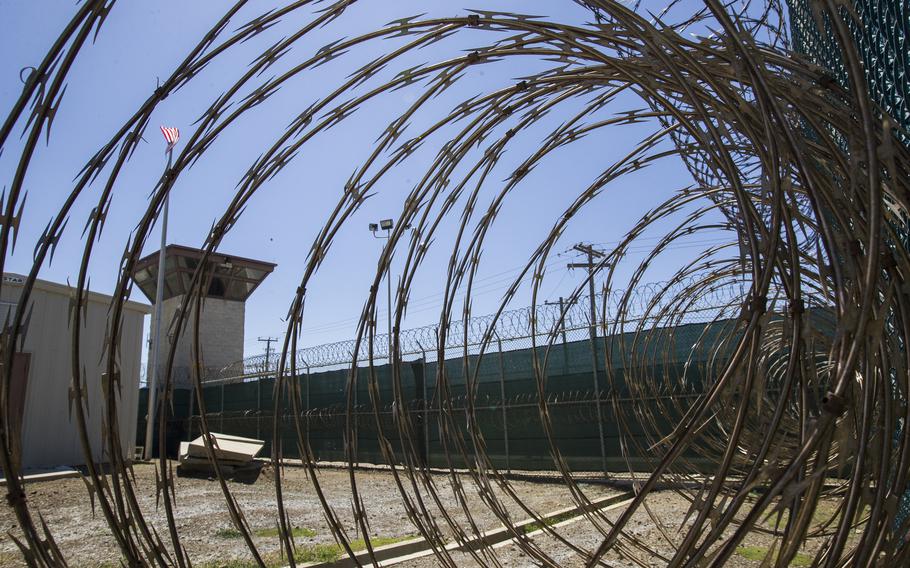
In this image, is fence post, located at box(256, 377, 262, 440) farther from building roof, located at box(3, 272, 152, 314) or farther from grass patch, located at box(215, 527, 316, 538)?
grass patch, located at box(215, 527, 316, 538)

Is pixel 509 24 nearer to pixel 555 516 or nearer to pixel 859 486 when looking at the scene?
pixel 859 486

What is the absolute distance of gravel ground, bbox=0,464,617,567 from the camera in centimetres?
612

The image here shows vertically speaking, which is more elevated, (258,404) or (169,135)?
(169,135)

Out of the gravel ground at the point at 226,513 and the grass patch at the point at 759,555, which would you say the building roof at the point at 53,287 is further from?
the grass patch at the point at 759,555

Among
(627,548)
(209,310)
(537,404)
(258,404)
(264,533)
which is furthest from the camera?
(209,310)

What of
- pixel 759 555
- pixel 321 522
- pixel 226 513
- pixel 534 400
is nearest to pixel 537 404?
pixel 534 400

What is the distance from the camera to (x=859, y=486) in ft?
4.57

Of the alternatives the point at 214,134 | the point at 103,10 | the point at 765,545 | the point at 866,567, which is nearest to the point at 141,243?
the point at 214,134

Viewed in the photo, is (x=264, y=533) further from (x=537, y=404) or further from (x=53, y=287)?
(x=53, y=287)

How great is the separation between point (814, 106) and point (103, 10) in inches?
101

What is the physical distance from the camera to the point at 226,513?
805cm

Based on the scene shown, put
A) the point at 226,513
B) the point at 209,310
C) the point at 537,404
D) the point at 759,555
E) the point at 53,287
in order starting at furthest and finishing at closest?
1. the point at 209,310
2. the point at 53,287
3. the point at 537,404
4. the point at 226,513
5. the point at 759,555

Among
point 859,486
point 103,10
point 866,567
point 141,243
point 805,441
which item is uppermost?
point 103,10

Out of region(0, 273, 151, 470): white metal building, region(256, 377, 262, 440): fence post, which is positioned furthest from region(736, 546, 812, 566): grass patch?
region(256, 377, 262, 440): fence post
